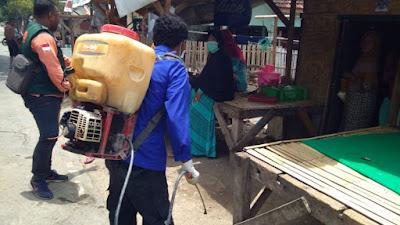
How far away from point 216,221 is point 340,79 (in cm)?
263

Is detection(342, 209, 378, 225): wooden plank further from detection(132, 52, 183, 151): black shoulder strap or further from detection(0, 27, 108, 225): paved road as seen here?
detection(0, 27, 108, 225): paved road

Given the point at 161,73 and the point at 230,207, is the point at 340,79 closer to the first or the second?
the point at 230,207

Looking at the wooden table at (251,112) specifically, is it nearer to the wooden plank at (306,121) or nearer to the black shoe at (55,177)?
the wooden plank at (306,121)

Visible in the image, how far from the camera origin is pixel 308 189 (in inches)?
84.0

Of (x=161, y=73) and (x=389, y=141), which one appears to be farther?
(x=389, y=141)

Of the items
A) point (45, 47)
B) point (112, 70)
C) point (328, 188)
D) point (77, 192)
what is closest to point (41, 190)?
point (77, 192)

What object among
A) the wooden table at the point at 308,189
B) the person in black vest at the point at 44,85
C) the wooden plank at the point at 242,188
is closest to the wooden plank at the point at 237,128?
the wooden table at the point at 308,189

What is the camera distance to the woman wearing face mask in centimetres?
461

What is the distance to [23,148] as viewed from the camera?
16.0 ft

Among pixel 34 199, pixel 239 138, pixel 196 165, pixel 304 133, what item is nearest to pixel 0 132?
pixel 34 199

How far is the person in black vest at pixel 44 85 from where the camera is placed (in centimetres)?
316

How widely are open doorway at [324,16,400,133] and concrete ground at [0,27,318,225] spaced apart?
61.0 inches

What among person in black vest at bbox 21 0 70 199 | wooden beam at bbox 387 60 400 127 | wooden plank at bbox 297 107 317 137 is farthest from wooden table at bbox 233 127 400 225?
person in black vest at bbox 21 0 70 199

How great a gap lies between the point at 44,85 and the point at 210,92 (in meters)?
2.21
